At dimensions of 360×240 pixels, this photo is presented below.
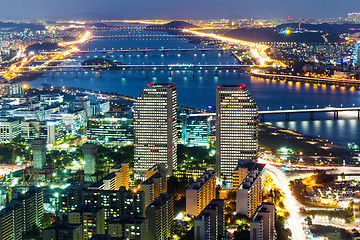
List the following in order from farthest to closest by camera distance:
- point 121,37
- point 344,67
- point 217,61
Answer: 1. point 121,37
2. point 217,61
3. point 344,67

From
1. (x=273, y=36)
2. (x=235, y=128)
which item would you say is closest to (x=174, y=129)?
(x=235, y=128)

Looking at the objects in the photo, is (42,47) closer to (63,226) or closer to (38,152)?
(38,152)

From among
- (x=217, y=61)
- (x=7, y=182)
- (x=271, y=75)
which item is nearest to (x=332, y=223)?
(x=7, y=182)

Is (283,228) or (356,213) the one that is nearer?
(283,228)

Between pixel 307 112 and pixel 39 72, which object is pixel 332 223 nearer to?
pixel 307 112

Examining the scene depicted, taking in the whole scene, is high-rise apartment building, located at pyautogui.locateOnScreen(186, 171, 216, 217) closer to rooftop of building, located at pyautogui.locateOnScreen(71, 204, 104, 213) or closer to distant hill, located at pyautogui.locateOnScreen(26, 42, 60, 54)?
rooftop of building, located at pyautogui.locateOnScreen(71, 204, 104, 213)
